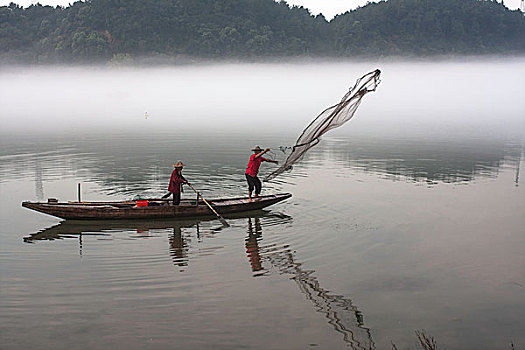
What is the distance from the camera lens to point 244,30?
12288 cm

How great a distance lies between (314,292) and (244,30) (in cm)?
11750

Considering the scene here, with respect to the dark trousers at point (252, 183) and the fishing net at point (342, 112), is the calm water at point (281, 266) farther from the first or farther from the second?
the fishing net at point (342, 112)

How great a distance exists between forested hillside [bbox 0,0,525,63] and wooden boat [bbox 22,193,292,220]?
98.3 m

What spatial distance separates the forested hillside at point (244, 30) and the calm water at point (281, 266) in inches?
3731

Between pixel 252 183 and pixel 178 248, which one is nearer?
pixel 178 248

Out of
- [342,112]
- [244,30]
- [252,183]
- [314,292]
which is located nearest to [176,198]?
[252,183]

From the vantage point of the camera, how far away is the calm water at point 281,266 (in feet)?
28.0

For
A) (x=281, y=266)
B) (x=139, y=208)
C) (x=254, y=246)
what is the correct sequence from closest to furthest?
(x=281, y=266) → (x=254, y=246) → (x=139, y=208)

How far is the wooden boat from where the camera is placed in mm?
14234

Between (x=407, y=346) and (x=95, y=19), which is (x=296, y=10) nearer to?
(x=95, y=19)

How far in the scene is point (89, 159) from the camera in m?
27.2

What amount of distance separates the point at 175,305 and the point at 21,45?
124 metres

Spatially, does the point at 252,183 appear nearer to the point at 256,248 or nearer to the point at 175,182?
the point at 175,182

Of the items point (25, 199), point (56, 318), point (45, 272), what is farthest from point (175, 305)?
point (25, 199)
